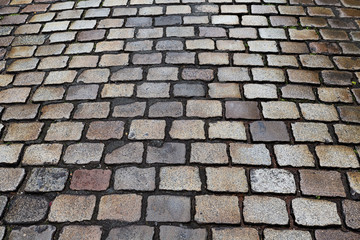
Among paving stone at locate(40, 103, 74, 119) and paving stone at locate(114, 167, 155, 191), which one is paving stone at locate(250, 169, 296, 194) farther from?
paving stone at locate(40, 103, 74, 119)

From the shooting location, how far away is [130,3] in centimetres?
378

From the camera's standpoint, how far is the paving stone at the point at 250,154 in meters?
2.16

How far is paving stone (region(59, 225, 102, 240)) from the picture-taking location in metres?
1.83

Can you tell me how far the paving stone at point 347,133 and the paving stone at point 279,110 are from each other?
309 mm

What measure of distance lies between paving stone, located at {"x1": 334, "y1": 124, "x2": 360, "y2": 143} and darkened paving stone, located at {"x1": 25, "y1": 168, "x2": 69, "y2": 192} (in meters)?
2.00

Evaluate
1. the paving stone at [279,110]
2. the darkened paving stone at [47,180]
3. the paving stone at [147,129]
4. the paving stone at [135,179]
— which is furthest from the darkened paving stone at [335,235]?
the darkened paving stone at [47,180]

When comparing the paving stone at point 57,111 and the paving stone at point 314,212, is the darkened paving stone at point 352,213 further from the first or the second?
the paving stone at point 57,111

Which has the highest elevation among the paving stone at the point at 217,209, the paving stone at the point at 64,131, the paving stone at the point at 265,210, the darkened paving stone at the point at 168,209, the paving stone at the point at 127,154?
the paving stone at the point at 64,131

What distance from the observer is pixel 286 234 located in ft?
5.95

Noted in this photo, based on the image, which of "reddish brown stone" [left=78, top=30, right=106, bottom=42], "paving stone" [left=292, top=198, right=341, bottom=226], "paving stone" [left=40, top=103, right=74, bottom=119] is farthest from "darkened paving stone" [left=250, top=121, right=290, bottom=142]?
"reddish brown stone" [left=78, top=30, right=106, bottom=42]

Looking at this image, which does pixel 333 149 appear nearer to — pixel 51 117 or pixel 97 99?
pixel 97 99

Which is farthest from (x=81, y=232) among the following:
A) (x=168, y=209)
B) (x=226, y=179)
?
(x=226, y=179)

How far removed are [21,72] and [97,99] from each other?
0.90 m

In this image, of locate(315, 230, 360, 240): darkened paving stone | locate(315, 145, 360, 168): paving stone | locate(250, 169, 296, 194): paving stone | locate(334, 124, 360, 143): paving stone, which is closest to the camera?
locate(315, 230, 360, 240): darkened paving stone
